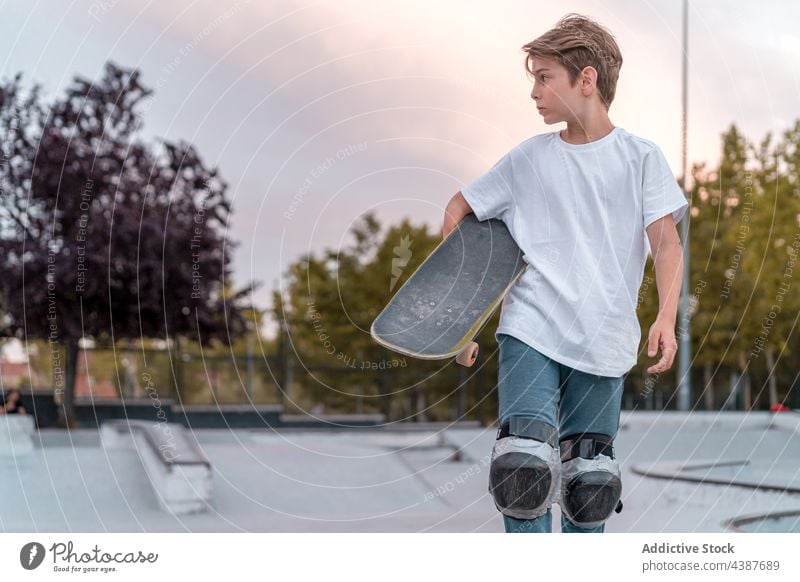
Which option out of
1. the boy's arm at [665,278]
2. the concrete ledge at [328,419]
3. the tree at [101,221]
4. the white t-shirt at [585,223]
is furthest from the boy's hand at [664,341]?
the concrete ledge at [328,419]

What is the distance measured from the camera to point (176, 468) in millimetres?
9508

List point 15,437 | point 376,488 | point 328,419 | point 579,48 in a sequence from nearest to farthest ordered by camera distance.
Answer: point 579,48 → point 376,488 → point 15,437 → point 328,419

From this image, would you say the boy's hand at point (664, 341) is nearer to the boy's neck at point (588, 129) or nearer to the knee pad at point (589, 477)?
the knee pad at point (589, 477)

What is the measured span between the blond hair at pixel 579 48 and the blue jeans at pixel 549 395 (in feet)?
3.29

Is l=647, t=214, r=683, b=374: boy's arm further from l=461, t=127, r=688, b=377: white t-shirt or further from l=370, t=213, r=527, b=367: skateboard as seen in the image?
l=370, t=213, r=527, b=367: skateboard

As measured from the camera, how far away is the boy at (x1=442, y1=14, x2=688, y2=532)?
12.3 ft

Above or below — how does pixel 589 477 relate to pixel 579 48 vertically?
below

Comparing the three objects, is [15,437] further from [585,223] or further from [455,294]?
[585,223]

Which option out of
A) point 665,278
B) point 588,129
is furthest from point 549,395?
point 588,129

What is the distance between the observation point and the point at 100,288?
1600 centimetres

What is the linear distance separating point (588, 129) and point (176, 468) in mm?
6385

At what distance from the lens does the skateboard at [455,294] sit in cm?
396
